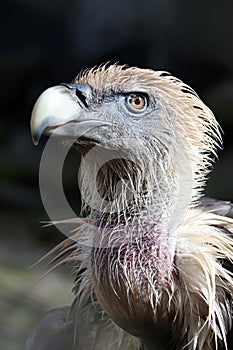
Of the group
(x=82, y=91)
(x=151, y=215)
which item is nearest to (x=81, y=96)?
(x=82, y=91)

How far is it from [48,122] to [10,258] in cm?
242

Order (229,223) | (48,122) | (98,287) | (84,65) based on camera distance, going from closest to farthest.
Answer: (48,122) → (98,287) → (229,223) → (84,65)

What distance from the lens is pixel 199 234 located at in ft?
5.57

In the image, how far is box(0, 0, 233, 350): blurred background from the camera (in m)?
3.63

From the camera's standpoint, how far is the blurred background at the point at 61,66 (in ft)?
11.9

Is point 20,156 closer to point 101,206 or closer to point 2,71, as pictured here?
point 2,71

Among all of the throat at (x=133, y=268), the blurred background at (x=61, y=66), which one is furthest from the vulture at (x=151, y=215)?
the blurred background at (x=61, y=66)

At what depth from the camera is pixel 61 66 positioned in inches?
169

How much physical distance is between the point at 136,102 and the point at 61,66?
8.74 ft

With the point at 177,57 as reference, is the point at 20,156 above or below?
below

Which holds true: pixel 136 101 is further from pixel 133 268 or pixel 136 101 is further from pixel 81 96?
pixel 133 268

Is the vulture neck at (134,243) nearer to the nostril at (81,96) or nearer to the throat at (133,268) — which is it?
the throat at (133,268)

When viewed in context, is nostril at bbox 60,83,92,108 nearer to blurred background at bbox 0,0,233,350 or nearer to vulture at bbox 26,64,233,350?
vulture at bbox 26,64,233,350

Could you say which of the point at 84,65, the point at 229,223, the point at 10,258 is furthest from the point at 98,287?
the point at 84,65
